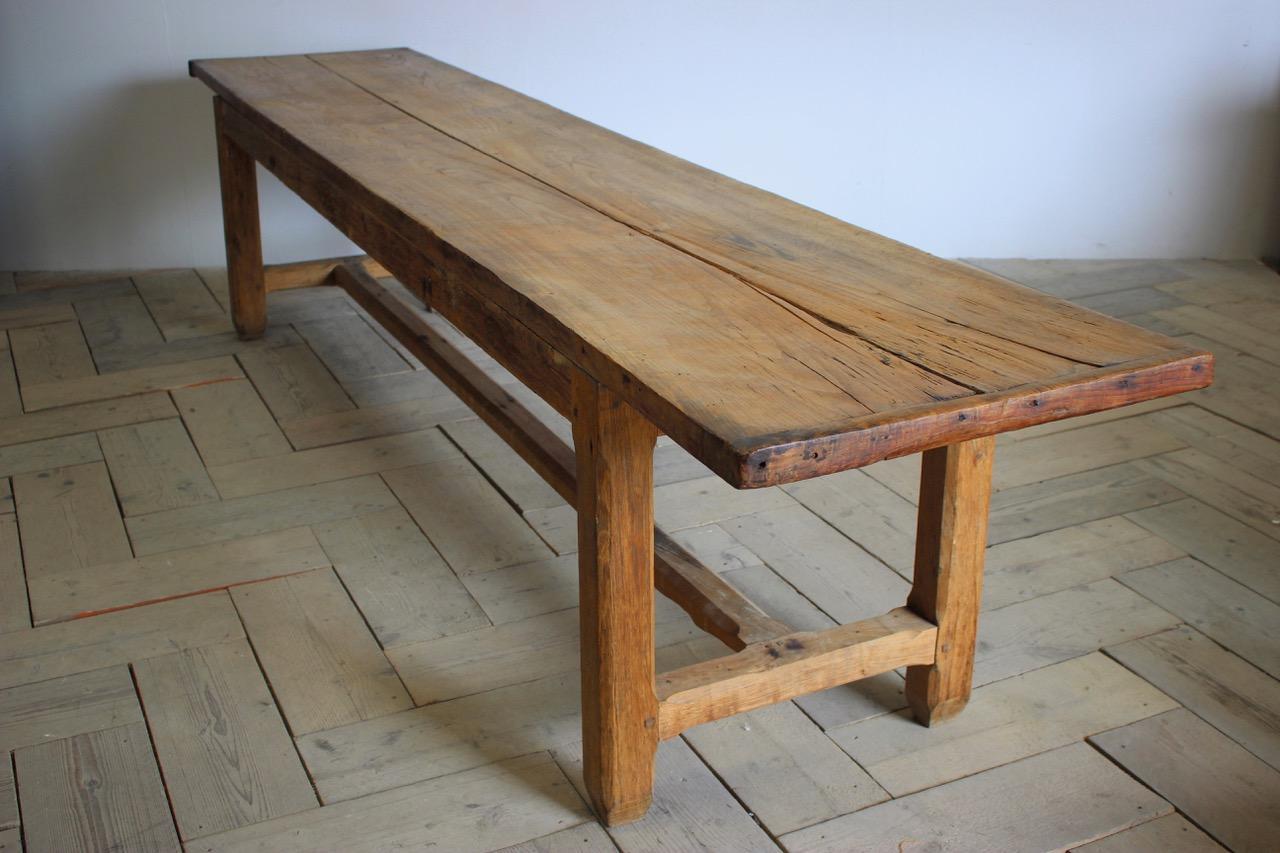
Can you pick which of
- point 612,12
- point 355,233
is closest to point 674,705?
point 355,233

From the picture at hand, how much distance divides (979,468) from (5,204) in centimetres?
267

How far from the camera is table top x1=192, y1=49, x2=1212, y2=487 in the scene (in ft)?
3.65

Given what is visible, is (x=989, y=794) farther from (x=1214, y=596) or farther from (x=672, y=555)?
(x=1214, y=596)

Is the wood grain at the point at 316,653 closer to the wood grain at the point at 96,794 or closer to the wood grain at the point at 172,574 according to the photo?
the wood grain at the point at 172,574

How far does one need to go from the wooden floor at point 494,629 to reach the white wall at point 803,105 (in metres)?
0.69

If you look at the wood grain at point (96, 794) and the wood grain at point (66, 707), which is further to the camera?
the wood grain at point (66, 707)

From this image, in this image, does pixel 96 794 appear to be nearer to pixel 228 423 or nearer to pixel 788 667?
pixel 788 667

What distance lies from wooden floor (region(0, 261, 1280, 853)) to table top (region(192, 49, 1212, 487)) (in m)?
0.54

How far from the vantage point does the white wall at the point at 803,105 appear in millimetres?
3174

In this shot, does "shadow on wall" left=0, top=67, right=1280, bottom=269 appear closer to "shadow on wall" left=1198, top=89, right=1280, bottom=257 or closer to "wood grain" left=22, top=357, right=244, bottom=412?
"wood grain" left=22, top=357, right=244, bottom=412

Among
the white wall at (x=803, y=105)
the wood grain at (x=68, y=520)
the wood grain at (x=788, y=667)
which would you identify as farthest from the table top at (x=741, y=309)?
the white wall at (x=803, y=105)

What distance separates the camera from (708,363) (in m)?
1.21

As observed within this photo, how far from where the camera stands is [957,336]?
1289 millimetres

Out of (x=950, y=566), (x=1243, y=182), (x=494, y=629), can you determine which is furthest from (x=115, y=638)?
(x=1243, y=182)
